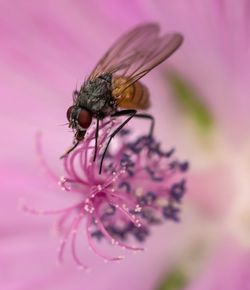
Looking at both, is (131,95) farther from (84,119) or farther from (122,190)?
(122,190)

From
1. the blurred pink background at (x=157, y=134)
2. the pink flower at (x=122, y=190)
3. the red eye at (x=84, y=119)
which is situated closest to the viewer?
the red eye at (x=84, y=119)

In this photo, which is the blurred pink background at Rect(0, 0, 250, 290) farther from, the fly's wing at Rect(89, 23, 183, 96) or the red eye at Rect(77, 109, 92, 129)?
the red eye at Rect(77, 109, 92, 129)

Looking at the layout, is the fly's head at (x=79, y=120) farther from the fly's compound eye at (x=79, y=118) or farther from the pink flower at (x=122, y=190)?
the pink flower at (x=122, y=190)

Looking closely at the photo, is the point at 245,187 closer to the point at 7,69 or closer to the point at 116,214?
the point at 116,214

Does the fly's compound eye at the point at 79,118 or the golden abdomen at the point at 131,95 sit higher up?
the golden abdomen at the point at 131,95

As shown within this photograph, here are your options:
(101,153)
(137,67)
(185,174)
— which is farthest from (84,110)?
(185,174)

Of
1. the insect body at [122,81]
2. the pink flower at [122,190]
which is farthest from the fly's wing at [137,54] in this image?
the pink flower at [122,190]

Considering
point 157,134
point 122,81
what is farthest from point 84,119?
point 157,134

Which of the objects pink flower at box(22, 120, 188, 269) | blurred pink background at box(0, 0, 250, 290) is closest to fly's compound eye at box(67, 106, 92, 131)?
pink flower at box(22, 120, 188, 269)
